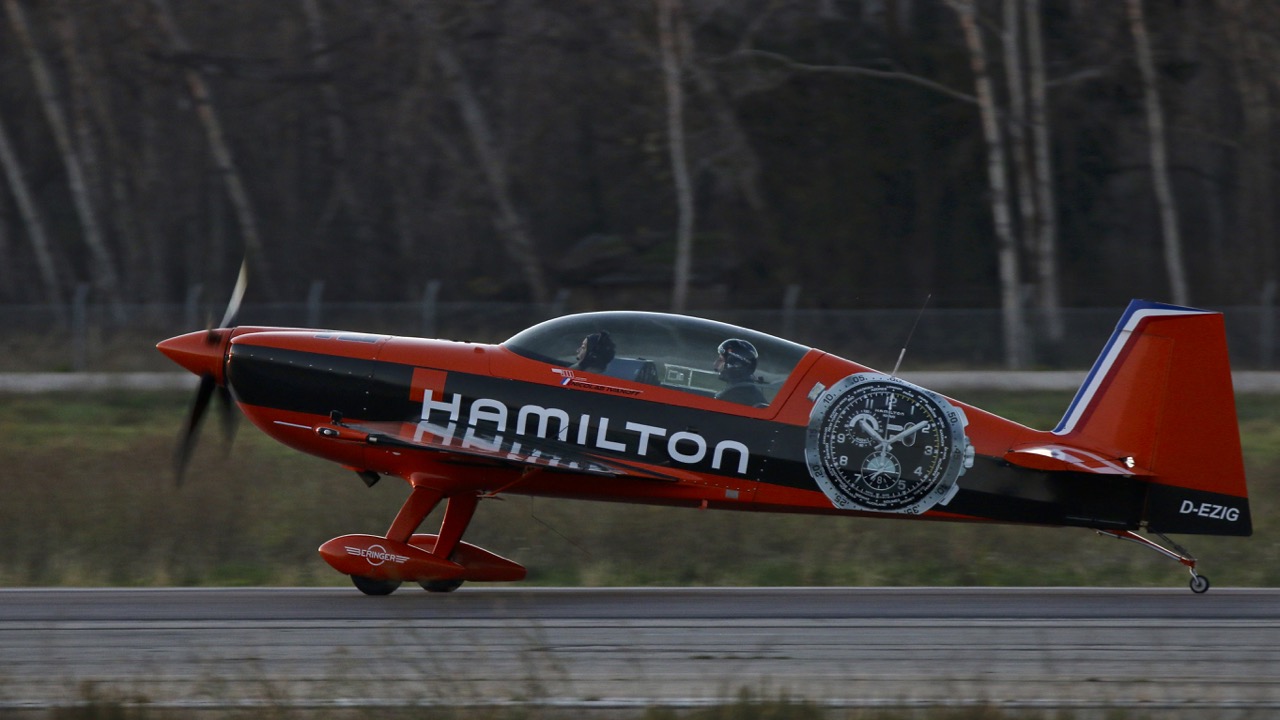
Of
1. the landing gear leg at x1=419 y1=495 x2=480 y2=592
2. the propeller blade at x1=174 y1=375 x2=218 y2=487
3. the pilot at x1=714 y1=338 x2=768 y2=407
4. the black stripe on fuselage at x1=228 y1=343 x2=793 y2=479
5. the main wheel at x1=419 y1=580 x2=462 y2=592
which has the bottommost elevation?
the main wheel at x1=419 y1=580 x2=462 y2=592

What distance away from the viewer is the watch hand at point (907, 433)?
8.75 m

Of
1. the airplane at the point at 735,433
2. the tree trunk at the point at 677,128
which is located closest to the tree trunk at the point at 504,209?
the tree trunk at the point at 677,128

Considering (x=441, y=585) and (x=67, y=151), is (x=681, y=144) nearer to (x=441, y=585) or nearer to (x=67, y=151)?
(x=67, y=151)

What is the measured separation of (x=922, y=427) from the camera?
8758 millimetres

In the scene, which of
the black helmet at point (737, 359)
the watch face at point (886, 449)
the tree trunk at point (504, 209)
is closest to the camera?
the watch face at point (886, 449)

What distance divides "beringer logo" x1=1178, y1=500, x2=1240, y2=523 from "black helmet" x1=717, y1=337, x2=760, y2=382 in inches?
113

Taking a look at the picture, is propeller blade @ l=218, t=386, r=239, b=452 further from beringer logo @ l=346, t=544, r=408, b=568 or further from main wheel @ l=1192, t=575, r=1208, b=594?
main wheel @ l=1192, t=575, r=1208, b=594

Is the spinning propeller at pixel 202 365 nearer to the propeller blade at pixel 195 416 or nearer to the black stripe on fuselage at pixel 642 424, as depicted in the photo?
the propeller blade at pixel 195 416

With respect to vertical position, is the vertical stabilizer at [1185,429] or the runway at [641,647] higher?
the vertical stabilizer at [1185,429]

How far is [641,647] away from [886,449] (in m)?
2.29

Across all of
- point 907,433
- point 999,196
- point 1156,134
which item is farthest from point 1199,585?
point 1156,134

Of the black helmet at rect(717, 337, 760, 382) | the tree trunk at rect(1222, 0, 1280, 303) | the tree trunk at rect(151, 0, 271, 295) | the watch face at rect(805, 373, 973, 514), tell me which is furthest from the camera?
the tree trunk at rect(151, 0, 271, 295)

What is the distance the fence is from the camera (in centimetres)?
2422

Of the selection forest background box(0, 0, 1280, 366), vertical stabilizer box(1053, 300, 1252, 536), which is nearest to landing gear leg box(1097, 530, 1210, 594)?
vertical stabilizer box(1053, 300, 1252, 536)
